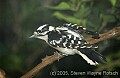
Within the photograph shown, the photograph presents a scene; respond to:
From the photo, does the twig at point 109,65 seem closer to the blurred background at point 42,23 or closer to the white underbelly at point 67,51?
the blurred background at point 42,23

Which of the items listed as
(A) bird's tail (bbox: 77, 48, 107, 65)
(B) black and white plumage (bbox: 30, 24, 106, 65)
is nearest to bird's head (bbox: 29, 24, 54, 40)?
(B) black and white plumage (bbox: 30, 24, 106, 65)

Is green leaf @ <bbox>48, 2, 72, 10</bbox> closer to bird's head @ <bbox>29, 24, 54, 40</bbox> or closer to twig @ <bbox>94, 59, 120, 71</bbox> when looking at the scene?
bird's head @ <bbox>29, 24, 54, 40</bbox>

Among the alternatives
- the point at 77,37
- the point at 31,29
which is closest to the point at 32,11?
the point at 31,29

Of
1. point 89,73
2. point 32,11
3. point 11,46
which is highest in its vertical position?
point 32,11

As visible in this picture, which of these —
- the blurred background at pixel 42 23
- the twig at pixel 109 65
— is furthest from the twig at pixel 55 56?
the twig at pixel 109 65

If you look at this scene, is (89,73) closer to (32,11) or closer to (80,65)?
(80,65)
